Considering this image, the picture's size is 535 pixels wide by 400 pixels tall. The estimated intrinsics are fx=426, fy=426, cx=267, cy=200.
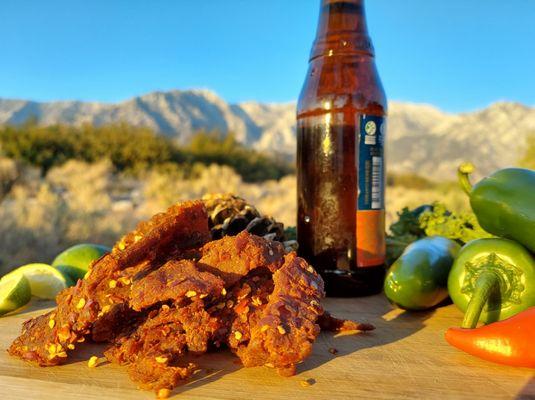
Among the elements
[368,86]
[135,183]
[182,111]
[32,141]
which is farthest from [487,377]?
[182,111]

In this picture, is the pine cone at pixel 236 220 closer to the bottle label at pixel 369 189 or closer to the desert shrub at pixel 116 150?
the bottle label at pixel 369 189

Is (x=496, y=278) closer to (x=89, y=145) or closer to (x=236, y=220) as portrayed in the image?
(x=236, y=220)

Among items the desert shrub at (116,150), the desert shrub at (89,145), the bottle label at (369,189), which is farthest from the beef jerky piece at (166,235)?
the desert shrub at (89,145)

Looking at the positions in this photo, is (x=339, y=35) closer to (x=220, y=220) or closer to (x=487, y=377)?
(x=220, y=220)

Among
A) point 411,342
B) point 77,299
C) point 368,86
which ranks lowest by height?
point 411,342

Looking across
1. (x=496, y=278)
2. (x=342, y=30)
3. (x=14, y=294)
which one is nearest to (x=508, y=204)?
(x=496, y=278)

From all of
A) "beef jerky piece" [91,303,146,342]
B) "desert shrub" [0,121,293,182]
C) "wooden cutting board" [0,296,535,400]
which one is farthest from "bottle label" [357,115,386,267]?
"desert shrub" [0,121,293,182]

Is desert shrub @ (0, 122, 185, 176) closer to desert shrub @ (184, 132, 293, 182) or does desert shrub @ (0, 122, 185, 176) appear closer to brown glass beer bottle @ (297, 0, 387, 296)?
desert shrub @ (184, 132, 293, 182)
